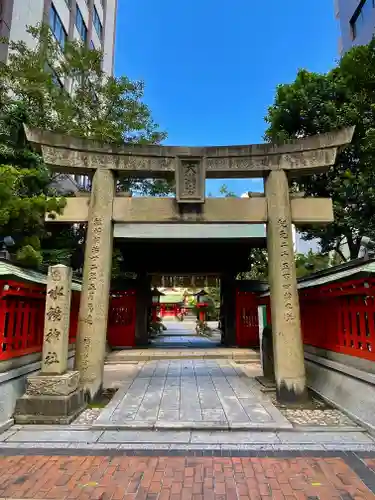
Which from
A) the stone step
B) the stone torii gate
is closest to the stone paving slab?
the stone torii gate

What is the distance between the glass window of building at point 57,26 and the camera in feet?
64.6

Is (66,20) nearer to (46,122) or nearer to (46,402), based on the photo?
(46,122)

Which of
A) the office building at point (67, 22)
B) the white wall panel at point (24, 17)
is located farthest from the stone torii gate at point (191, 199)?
the white wall panel at point (24, 17)

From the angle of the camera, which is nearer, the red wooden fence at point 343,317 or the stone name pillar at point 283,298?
the red wooden fence at point 343,317

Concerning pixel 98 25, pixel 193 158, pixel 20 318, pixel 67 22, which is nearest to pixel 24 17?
pixel 67 22

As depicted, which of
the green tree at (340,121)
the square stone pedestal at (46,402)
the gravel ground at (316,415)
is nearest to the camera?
the square stone pedestal at (46,402)

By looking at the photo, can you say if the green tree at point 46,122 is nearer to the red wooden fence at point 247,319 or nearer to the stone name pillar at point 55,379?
the stone name pillar at point 55,379

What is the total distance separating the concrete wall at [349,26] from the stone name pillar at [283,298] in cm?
1743

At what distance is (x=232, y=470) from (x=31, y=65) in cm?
1458

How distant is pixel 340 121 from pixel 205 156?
22.5ft

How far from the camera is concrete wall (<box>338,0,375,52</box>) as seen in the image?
19.7m

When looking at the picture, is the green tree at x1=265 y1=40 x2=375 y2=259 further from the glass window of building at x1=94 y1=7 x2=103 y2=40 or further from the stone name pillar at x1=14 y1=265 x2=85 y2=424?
the glass window of building at x1=94 y1=7 x2=103 y2=40

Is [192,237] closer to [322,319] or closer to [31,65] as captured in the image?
[322,319]

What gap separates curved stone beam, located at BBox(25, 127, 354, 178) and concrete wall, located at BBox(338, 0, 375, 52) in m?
16.4
